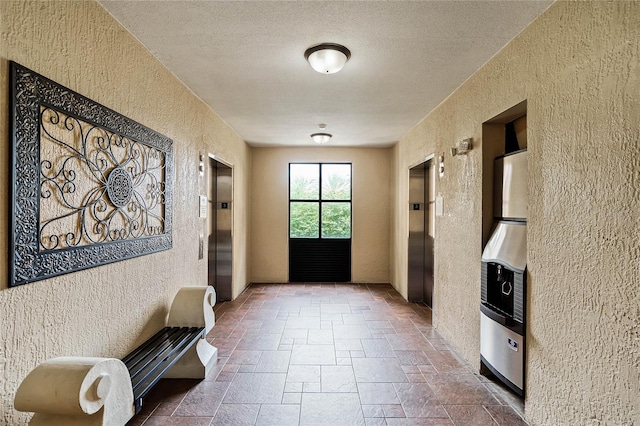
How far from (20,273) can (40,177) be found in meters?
0.43

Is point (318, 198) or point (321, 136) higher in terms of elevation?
point (321, 136)

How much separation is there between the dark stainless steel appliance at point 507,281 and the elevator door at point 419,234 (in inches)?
90.3

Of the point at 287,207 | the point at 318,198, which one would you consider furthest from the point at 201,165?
the point at 318,198

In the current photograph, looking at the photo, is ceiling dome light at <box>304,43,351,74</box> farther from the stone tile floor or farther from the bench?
the stone tile floor

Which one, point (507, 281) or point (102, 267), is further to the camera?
point (507, 281)

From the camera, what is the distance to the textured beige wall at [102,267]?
138 centimetres

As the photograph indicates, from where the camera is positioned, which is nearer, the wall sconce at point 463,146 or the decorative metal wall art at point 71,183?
the decorative metal wall art at point 71,183

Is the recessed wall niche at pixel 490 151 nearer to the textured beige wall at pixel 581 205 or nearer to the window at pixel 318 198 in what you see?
the textured beige wall at pixel 581 205

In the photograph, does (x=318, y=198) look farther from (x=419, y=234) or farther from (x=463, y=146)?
(x=463, y=146)

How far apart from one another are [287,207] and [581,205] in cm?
496

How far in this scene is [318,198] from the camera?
627 centimetres

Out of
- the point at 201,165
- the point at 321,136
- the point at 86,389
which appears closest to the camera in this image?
the point at 86,389

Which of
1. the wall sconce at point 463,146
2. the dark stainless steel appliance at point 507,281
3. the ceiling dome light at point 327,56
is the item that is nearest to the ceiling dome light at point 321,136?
the wall sconce at point 463,146

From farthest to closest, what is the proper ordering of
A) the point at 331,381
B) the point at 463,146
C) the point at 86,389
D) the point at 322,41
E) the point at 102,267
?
the point at 463,146
the point at 331,381
the point at 322,41
the point at 102,267
the point at 86,389
